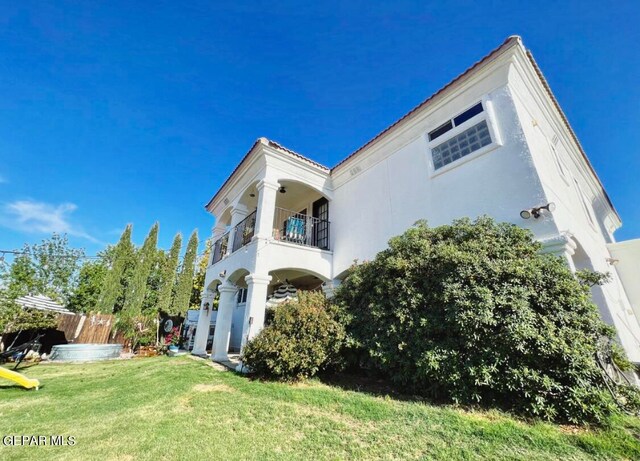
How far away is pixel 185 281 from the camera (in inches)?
1086

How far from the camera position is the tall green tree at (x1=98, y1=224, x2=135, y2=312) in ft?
76.1

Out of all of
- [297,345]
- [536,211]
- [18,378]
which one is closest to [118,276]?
[18,378]

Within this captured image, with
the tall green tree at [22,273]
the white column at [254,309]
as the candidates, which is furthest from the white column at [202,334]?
the tall green tree at [22,273]

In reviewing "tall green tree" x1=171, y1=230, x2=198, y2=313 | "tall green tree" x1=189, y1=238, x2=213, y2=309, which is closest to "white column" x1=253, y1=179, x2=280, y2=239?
"tall green tree" x1=189, y1=238, x2=213, y2=309

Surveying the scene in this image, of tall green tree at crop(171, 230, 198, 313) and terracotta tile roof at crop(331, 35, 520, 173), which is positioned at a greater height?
terracotta tile roof at crop(331, 35, 520, 173)

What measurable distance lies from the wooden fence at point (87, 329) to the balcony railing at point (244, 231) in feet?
35.3

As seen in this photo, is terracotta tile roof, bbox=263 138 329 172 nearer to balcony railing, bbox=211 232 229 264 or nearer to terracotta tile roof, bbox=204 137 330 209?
terracotta tile roof, bbox=204 137 330 209

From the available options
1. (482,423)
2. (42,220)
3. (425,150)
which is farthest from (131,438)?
(42,220)

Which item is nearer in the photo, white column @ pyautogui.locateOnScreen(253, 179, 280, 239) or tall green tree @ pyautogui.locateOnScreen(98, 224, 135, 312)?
white column @ pyautogui.locateOnScreen(253, 179, 280, 239)

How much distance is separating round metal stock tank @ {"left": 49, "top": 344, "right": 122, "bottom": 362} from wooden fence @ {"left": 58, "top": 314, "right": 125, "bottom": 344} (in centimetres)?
402

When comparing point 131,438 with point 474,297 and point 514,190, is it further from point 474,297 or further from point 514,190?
point 514,190

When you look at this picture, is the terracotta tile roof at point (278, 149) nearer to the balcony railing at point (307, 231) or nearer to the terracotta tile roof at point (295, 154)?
the terracotta tile roof at point (295, 154)

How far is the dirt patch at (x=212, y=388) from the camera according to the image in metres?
6.10

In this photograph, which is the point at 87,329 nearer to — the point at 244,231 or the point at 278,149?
the point at 244,231
